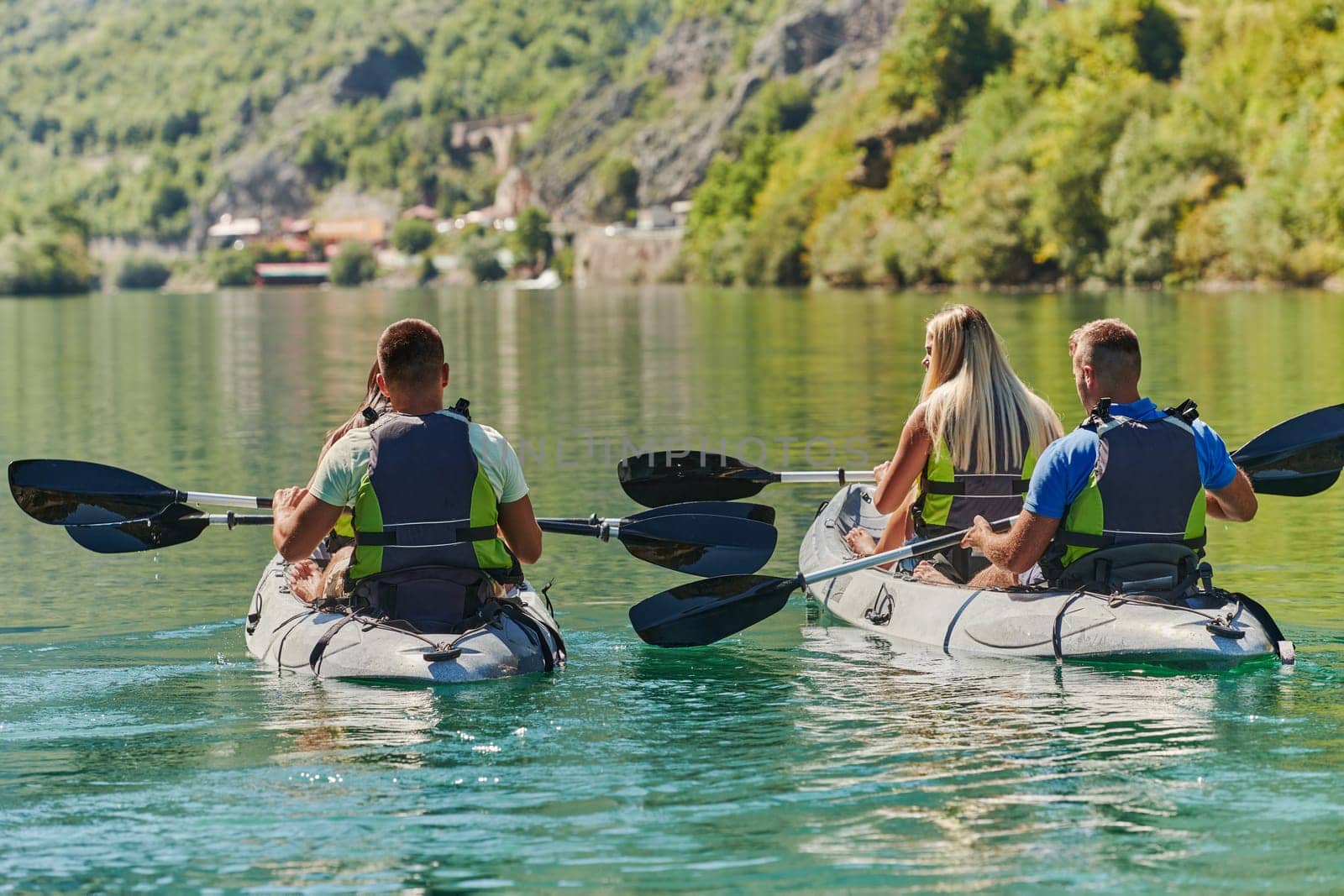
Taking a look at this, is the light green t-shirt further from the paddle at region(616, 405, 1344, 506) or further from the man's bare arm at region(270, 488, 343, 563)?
the paddle at region(616, 405, 1344, 506)

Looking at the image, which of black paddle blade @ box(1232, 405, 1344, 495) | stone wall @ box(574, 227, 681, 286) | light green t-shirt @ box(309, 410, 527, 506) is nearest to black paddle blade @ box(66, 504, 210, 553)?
light green t-shirt @ box(309, 410, 527, 506)

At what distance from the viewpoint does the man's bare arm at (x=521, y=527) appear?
9.12 m

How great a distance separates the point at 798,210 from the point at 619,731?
10954 centimetres

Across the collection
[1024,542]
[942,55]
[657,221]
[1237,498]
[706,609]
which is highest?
[942,55]

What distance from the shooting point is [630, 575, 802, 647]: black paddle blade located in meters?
9.96

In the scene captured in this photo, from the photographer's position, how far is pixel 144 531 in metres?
11.3

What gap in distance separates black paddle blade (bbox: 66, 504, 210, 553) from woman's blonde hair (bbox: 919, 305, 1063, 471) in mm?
4653

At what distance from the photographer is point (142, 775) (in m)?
7.46

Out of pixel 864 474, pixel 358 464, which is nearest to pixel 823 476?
pixel 864 474

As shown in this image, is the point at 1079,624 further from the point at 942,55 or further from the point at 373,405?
the point at 942,55

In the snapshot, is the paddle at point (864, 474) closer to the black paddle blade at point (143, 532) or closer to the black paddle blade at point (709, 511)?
the black paddle blade at point (709, 511)

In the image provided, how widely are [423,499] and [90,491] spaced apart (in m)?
3.58

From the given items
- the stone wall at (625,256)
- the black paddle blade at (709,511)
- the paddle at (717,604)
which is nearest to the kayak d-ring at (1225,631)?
the paddle at (717,604)

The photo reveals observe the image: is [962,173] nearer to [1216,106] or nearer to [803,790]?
[1216,106]
